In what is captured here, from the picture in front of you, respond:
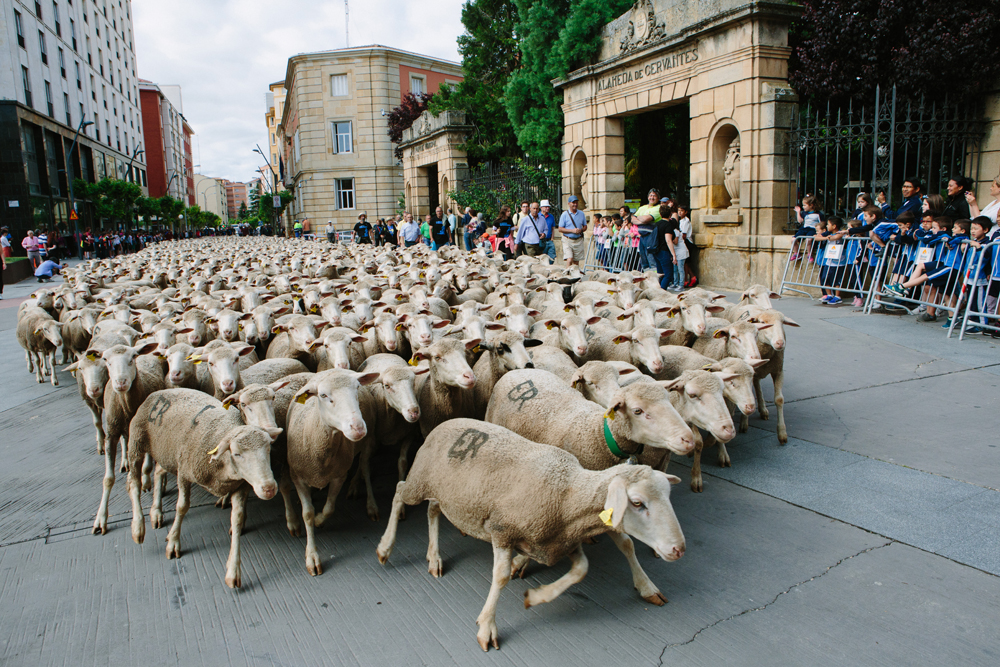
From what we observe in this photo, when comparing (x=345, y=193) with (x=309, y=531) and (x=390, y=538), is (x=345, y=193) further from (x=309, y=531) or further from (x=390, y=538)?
(x=390, y=538)

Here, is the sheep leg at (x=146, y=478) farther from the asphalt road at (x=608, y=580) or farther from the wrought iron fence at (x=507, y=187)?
the wrought iron fence at (x=507, y=187)

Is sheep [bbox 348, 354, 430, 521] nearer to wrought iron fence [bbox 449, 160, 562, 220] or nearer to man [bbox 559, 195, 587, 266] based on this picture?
man [bbox 559, 195, 587, 266]

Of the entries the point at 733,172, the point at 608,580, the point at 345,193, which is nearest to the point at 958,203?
the point at 733,172

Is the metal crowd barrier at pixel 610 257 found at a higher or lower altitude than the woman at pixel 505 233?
lower

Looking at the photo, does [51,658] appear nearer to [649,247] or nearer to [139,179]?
[649,247]

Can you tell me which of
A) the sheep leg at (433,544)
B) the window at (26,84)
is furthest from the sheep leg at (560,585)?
the window at (26,84)

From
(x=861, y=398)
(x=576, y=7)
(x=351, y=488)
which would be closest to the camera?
(x=351, y=488)

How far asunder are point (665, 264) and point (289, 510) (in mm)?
9335

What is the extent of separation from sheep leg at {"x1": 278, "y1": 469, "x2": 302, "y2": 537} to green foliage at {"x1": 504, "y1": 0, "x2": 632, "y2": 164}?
13.9 meters

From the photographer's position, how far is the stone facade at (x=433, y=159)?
24.5m

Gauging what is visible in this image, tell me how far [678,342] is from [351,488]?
126 inches

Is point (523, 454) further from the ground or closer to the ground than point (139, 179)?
closer to the ground

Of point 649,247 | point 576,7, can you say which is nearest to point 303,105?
point 576,7

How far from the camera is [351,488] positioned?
4.43 metres
